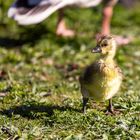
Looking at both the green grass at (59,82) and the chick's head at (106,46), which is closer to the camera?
the green grass at (59,82)

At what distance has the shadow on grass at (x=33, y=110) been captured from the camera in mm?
5332

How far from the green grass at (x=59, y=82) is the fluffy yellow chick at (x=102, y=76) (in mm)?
228

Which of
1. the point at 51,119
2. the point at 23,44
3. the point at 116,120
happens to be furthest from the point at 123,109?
the point at 23,44

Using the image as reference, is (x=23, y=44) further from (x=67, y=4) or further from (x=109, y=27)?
(x=109, y=27)

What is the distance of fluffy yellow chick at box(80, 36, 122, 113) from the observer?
5086mm

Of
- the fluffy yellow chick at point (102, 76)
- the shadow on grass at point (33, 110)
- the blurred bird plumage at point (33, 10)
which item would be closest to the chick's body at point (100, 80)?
the fluffy yellow chick at point (102, 76)

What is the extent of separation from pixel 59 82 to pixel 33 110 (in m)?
1.67

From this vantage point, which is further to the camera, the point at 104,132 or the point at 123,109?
the point at 123,109

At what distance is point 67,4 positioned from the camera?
8.80 metres

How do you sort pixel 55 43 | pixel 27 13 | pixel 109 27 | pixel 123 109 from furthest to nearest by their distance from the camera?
pixel 109 27 < pixel 55 43 < pixel 27 13 < pixel 123 109

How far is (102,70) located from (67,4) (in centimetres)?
384

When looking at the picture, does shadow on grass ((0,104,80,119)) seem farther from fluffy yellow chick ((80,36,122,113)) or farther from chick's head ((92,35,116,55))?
chick's head ((92,35,116,55))

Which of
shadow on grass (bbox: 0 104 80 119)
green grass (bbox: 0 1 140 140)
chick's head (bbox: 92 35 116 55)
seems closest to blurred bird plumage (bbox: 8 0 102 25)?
green grass (bbox: 0 1 140 140)

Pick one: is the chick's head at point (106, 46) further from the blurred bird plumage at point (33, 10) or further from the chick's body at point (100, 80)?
the blurred bird plumage at point (33, 10)
